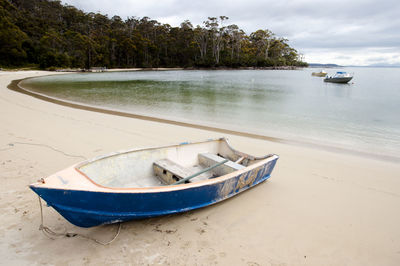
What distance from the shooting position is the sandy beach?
9.64ft

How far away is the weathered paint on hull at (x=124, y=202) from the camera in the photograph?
8.96 feet

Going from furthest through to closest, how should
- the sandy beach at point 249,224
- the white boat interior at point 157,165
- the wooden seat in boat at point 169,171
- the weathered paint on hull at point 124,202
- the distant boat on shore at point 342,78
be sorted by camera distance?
1. the distant boat on shore at point 342,78
2. the wooden seat in boat at point 169,171
3. the white boat interior at point 157,165
4. the sandy beach at point 249,224
5. the weathered paint on hull at point 124,202

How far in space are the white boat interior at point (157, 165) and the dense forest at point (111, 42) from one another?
59.1 meters

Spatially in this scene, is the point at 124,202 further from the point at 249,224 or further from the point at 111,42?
the point at 111,42

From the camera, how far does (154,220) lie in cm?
356

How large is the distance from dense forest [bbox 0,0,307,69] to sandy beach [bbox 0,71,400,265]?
58680 millimetres

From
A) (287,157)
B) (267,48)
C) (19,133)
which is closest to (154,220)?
(287,157)

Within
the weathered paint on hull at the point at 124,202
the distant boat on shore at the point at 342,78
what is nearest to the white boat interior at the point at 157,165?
the weathered paint on hull at the point at 124,202

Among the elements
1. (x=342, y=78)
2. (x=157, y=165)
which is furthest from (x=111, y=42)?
(x=157, y=165)

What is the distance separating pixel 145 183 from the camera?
428cm

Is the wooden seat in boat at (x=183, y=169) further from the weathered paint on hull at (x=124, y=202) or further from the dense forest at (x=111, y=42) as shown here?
the dense forest at (x=111, y=42)

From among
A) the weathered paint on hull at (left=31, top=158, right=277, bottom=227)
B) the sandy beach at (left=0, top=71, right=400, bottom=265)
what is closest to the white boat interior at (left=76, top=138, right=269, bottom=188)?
the weathered paint on hull at (left=31, top=158, right=277, bottom=227)

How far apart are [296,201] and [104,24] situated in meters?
98.1

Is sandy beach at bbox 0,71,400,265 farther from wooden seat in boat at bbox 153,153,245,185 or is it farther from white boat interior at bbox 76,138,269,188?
white boat interior at bbox 76,138,269,188
